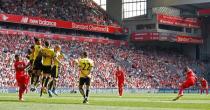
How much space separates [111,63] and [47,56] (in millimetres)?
42709

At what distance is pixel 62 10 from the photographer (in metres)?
70.0

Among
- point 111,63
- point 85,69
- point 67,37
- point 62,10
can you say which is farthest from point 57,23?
point 85,69

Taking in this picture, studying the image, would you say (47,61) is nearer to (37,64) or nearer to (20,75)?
(37,64)

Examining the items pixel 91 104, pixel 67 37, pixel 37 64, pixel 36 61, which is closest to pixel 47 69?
pixel 37 64

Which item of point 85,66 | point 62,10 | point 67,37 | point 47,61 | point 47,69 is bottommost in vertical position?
point 47,69

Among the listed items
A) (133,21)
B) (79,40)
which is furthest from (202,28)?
(79,40)

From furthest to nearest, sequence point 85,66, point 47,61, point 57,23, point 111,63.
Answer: point 57,23 → point 111,63 → point 47,61 → point 85,66

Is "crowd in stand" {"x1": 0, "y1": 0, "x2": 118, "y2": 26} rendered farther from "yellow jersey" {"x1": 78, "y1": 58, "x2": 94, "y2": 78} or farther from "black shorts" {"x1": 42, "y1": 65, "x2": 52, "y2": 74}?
"yellow jersey" {"x1": 78, "y1": 58, "x2": 94, "y2": 78}

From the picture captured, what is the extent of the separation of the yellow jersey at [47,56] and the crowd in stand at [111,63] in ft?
79.4

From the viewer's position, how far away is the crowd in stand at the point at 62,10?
63.0 metres

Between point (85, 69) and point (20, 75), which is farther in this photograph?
point (20, 75)

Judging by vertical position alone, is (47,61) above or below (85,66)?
above

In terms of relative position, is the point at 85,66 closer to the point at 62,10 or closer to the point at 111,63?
the point at 111,63

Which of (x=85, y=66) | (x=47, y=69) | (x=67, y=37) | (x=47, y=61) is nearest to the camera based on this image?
(x=85, y=66)
